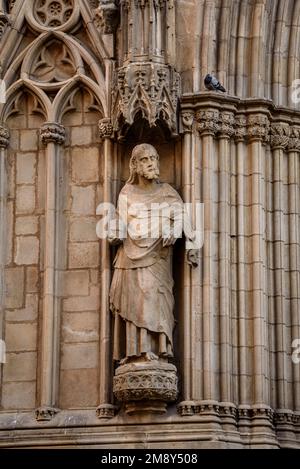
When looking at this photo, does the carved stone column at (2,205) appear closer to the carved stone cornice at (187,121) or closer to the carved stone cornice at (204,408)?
the carved stone cornice at (187,121)

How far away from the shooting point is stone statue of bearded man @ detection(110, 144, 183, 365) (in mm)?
20781

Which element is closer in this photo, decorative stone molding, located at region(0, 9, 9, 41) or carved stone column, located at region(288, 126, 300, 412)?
carved stone column, located at region(288, 126, 300, 412)

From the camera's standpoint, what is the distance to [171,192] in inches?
839

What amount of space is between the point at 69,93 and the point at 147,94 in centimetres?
133

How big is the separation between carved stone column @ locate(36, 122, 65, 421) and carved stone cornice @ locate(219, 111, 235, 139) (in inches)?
78.3

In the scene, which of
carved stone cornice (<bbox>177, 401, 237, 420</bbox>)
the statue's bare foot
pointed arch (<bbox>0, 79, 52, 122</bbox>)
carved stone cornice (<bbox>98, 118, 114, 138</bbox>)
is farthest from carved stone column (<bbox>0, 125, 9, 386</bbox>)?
carved stone cornice (<bbox>177, 401, 237, 420</bbox>)

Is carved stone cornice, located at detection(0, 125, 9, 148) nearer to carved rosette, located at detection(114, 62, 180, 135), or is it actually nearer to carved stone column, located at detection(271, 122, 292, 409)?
carved rosette, located at detection(114, 62, 180, 135)

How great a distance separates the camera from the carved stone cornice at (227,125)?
71.3 ft

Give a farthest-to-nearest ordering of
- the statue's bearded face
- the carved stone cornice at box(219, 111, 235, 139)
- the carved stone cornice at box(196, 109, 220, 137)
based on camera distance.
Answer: the carved stone cornice at box(219, 111, 235, 139) → the carved stone cornice at box(196, 109, 220, 137) → the statue's bearded face

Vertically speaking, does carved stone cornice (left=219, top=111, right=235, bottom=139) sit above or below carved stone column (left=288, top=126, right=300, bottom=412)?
above

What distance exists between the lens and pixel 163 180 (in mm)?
21641

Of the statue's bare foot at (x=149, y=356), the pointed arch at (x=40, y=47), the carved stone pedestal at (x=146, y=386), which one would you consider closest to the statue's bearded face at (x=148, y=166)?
the pointed arch at (x=40, y=47)

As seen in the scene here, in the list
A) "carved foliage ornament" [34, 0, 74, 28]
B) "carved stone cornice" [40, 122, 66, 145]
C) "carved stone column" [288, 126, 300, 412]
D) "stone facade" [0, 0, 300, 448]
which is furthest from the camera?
"carved foliage ornament" [34, 0, 74, 28]

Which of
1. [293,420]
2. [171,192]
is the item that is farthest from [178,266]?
[293,420]
